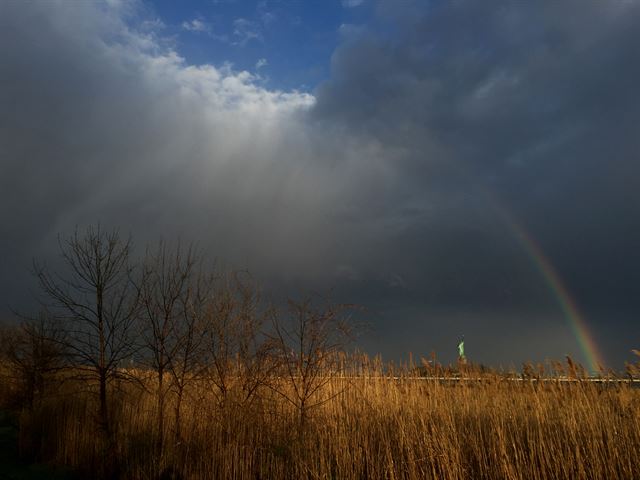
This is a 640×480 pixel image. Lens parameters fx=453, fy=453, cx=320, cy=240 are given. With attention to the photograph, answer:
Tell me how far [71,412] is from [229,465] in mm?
6573

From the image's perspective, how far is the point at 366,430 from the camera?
7.27 m

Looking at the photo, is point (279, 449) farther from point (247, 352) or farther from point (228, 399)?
point (247, 352)

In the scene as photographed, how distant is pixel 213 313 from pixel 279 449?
296 cm

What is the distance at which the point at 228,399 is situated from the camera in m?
8.47

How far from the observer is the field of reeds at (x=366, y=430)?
615cm

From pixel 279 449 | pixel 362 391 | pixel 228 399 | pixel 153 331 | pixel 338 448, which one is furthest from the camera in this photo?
pixel 362 391

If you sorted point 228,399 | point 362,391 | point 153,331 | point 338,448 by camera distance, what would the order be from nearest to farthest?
point 338,448
point 228,399
point 153,331
point 362,391

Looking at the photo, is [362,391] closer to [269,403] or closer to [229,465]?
[269,403]

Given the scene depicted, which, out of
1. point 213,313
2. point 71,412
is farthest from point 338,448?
point 71,412

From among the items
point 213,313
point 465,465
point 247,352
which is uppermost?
point 213,313

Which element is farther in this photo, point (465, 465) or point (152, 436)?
point (152, 436)

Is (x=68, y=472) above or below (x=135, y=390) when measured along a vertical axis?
below

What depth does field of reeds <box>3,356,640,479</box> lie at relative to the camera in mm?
6148

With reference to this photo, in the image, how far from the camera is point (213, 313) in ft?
30.6
